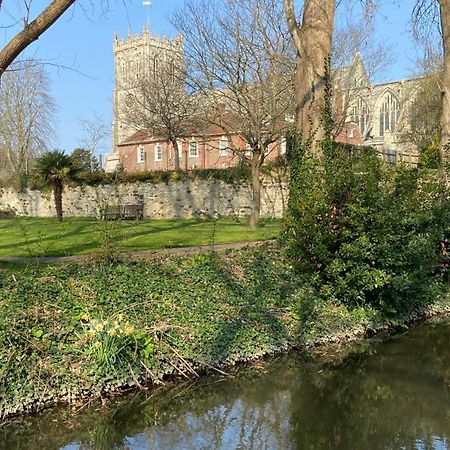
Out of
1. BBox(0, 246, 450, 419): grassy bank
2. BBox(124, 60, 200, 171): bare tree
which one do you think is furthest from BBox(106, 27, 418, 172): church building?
BBox(0, 246, 450, 419): grassy bank

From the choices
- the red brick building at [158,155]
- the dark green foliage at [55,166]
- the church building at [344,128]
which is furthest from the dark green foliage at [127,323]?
the red brick building at [158,155]

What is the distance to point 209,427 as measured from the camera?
5.45 metres

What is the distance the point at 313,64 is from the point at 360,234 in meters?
3.62

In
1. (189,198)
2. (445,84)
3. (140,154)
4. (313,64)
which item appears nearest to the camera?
(313,64)

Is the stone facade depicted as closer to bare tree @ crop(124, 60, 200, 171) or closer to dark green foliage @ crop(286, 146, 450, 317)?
bare tree @ crop(124, 60, 200, 171)

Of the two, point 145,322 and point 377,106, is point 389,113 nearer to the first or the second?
point 377,106

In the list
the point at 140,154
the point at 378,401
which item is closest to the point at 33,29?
the point at 378,401

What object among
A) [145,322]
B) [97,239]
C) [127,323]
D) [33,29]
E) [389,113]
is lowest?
[145,322]

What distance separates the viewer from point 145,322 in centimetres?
723

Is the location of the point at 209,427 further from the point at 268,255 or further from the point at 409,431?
the point at 268,255

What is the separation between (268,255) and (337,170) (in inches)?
83.0

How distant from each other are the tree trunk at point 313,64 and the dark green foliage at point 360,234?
2.68ft

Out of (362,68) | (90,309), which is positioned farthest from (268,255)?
(362,68)

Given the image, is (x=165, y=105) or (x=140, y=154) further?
(x=140, y=154)
